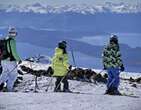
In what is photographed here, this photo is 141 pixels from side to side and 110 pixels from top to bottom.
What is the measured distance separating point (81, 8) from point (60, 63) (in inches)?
349

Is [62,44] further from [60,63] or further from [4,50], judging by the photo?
[4,50]

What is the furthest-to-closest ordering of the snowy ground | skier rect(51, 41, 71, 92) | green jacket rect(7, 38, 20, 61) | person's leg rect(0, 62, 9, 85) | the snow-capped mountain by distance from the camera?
the snow-capped mountain → skier rect(51, 41, 71, 92) → person's leg rect(0, 62, 9, 85) → green jacket rect(7, 38, 20, 61) → the snowy ground

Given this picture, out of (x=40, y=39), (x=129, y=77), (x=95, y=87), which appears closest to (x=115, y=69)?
(x=95, y=87)

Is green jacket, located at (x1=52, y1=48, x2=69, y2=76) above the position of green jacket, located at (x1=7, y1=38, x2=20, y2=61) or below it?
below

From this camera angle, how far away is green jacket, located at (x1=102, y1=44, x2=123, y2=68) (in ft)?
43.7

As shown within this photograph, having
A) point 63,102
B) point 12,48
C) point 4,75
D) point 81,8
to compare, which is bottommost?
point 63,102

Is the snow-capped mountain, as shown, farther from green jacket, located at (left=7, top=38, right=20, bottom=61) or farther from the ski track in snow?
the ski track in snow

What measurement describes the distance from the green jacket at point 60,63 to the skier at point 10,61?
87 centimetres

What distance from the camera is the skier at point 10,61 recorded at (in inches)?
518

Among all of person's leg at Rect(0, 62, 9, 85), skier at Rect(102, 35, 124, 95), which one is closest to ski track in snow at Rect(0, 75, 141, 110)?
person's leg at Rect(0, 62, 9, 85)

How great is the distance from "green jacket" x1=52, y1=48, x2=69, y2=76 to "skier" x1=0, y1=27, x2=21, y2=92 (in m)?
0.87

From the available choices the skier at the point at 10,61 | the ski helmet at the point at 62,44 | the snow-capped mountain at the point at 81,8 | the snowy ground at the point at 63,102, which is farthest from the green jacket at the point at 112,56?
the snow-capped mountain at the point at 81,8

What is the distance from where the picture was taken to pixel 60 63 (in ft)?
45.0

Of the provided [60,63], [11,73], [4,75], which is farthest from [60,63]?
[4,75]
